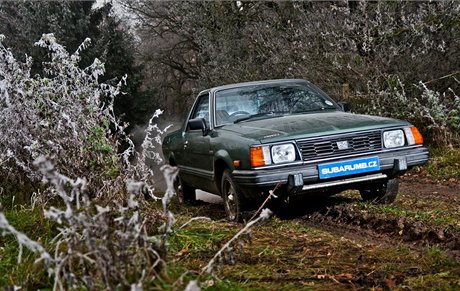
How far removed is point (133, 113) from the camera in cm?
2506

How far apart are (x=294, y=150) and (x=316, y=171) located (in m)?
0.30

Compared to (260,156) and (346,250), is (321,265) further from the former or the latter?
(260,156)

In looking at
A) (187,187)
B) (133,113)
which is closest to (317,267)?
(187,187)

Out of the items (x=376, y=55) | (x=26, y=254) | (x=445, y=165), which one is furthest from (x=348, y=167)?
(x=376, y=55)

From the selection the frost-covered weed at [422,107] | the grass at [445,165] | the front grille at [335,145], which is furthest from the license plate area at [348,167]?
the frost-covered weed at [422,107]

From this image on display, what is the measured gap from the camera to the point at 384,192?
6809mm

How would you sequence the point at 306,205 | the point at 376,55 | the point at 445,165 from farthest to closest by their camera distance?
the point at 376,55 < the point at 445,165 < the point at 306,205

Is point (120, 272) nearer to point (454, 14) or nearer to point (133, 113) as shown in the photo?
point (454, 14)

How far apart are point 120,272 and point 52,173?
487mm

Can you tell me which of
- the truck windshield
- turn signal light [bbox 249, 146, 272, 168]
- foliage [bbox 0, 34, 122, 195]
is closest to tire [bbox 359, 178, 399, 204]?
the truck windshield

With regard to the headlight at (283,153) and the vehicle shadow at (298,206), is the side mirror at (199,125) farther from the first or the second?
the headlight at (283,153)

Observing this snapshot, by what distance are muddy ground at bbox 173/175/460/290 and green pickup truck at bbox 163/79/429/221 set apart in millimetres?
Answer: 381

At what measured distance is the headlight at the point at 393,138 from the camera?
6234mm

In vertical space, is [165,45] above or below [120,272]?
above
